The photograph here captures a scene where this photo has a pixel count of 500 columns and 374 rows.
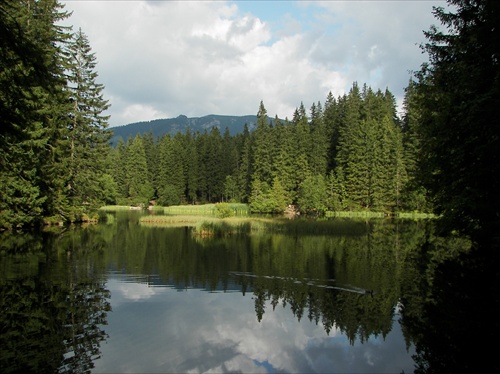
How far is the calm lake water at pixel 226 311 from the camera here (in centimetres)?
917

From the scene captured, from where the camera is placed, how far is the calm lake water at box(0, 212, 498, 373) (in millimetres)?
9172

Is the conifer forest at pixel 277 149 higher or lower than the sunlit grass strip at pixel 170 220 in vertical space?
higher

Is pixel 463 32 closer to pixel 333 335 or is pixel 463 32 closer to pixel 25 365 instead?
pixel 333 335

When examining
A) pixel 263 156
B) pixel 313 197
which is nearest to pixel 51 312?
pixel 313 197

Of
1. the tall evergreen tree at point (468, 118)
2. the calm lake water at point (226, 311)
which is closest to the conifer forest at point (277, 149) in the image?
the tall evergreen tree at point (468, 118)

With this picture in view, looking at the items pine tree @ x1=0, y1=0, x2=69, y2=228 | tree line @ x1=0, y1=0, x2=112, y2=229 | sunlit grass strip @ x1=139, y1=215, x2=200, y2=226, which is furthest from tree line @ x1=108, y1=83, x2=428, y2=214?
pine tree @ x1=0, y1=0, x2=69, y2=228

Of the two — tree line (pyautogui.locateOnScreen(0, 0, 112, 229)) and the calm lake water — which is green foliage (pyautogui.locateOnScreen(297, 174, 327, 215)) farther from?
the calm lake water

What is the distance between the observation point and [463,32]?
1614cm

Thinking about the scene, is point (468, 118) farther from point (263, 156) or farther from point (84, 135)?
point (263, 156)

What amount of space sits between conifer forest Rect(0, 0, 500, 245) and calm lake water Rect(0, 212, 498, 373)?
411 centimetres

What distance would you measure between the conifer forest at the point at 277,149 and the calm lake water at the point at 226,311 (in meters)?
4.11

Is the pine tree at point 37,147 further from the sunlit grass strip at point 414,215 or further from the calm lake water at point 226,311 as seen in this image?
the sunlit grass strip at point 414,215

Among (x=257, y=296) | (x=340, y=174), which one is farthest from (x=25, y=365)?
(x=340, y=174)

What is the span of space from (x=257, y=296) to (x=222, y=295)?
1334mm
